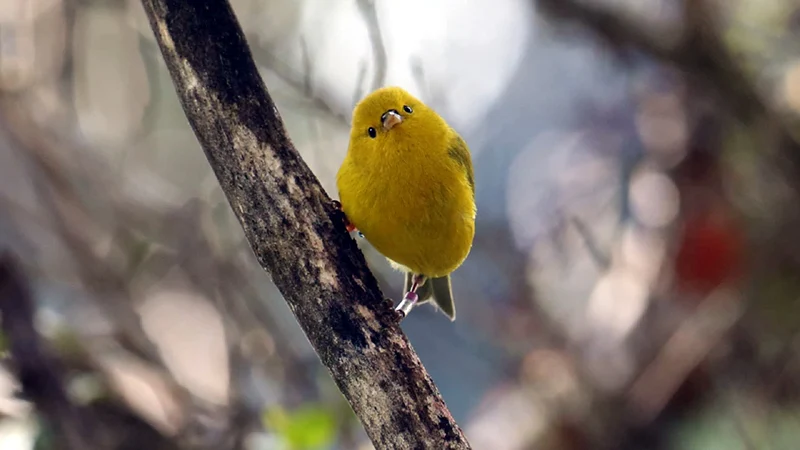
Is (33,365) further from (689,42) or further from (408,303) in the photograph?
(689,42)

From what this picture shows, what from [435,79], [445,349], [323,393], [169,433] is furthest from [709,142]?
[169,433]

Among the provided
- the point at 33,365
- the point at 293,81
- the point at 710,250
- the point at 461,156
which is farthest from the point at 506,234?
the point at 33,365

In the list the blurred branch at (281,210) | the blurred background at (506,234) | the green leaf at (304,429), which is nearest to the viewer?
the blurred branch at (281,210)

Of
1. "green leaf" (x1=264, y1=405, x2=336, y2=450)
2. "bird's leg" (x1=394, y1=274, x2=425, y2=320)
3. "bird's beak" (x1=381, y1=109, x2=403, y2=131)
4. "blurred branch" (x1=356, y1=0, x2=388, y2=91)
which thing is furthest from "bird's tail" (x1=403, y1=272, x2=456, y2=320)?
"blurred branch" (x1=356, y1=0, x2=388, y2=91)

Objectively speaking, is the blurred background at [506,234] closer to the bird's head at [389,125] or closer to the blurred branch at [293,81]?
the blurred branch at [293,81]

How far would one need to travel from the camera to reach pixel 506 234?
462 cm

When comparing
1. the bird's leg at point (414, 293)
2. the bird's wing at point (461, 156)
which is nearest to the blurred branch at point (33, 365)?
the bird's leg at point (414, 293)

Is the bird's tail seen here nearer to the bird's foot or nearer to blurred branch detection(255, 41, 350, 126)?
the bird's foot

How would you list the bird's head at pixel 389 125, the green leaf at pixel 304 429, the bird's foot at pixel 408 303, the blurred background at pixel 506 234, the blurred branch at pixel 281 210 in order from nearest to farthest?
the blurred branch at pixel 281 210, the bird's foot at pixel 408 303, the bird's head at pixel 389 125, the green leaf at pixel 304 429, the blurred background at pixel 506 234

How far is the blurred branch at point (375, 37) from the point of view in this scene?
2.80 meters

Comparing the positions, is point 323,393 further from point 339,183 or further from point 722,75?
point 722,75

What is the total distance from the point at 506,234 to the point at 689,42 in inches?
63.0

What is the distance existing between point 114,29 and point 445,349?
10.7ft

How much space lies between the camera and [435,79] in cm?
342
